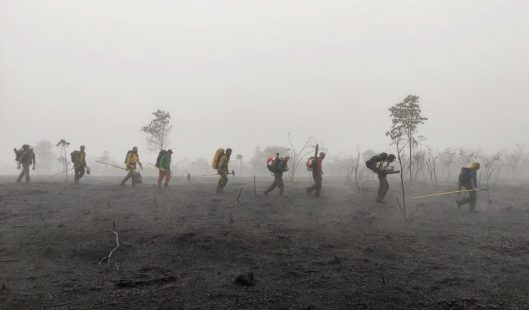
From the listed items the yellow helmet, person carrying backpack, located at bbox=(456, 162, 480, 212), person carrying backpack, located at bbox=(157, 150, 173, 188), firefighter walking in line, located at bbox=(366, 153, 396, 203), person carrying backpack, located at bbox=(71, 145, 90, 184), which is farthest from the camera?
person carrying backpack, located at bbox=(71, 145, 90, 184)

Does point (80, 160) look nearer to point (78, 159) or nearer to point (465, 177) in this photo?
point (78, 159)

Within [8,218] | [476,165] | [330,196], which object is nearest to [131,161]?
[8,218]

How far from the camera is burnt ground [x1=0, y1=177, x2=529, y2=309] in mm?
5590

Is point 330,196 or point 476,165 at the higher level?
point 476,165

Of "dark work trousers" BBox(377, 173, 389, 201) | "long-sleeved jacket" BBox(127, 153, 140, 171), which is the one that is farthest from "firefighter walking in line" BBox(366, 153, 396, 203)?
"long-sleeved jacket" BBox(127, 153, 140, 171)

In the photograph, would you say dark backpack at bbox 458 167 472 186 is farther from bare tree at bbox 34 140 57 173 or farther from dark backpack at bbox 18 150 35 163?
bare tree at bbox 34 140 57 173

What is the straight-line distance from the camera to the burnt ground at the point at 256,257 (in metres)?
5.59

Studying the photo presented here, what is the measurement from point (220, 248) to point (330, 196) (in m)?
8.74

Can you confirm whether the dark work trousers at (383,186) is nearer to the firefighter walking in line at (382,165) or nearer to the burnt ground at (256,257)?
the firefighter walking in line at (382,165)

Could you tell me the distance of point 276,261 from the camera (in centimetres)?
727

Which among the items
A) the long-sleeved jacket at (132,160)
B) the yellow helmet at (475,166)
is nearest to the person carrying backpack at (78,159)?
the long-sleeved jacket at (132,160)

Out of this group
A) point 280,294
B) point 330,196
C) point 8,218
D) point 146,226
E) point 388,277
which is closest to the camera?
point 280,294

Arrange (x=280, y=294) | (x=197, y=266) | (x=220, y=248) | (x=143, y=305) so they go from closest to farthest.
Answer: (x=143, y=305) → (x=280, y=294) → (x=197, y=266) → (x=220, y=248)

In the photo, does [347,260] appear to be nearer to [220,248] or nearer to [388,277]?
[388,277]
